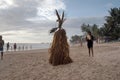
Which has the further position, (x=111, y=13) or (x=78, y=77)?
(x=111, y=13)

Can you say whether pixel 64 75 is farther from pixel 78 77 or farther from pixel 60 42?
pixel 60 42

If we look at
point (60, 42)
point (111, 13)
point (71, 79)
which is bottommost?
point (71, 79)

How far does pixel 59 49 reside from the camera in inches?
715

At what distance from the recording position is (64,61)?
18219 millimetres

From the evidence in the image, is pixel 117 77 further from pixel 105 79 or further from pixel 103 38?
pixel 103 38

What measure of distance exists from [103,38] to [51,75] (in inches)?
2459

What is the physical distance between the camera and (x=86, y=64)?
17.3 m

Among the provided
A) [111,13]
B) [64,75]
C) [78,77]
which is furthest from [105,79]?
[111,13]

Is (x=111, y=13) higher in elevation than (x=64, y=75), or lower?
higher

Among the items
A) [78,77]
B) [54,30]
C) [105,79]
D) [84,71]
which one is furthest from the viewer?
[54,30]

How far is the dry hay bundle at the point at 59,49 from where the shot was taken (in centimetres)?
1817

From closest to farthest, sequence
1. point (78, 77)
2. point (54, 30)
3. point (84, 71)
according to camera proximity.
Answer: point (78, 77)
point (84, 71)
point (54, 30)

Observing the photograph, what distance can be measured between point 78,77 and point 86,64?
2.98 metres

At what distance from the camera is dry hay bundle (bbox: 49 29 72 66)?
715 inches
